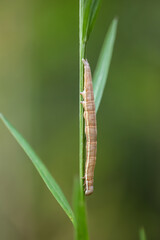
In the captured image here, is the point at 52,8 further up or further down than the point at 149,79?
further up

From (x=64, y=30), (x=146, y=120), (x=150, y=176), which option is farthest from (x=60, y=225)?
(x=64, y=30)

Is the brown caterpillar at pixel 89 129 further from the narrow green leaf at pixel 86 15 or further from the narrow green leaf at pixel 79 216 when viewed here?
the narrow green leaf at pixel 79 216

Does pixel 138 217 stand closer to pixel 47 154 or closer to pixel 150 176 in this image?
pixel 150 176

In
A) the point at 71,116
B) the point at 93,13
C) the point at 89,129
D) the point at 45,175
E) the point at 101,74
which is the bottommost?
the point at 71,116

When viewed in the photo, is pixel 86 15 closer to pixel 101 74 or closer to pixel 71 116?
pixel 101 74

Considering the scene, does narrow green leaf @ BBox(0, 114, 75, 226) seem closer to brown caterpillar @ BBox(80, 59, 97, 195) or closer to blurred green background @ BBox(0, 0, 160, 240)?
brown caterpillar @ BBox(80, 59, 97, 195)

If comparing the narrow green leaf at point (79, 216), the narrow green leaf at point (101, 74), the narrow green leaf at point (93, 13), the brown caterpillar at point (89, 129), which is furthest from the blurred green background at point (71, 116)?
the narrow green leaf at point (79, 216)

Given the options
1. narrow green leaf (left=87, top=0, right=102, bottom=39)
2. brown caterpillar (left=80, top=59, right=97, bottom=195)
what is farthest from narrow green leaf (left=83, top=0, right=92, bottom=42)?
brown caterpillar (left=80, top=59, right=97, bottom=195)

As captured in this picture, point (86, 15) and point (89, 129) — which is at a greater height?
point (86, 15)

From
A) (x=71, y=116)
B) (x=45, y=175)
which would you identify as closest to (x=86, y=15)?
(x=45, y=175)
